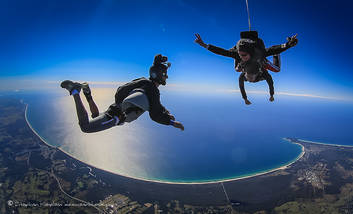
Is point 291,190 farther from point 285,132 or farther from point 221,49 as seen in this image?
point 285,132

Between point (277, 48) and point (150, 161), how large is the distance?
59.4 m

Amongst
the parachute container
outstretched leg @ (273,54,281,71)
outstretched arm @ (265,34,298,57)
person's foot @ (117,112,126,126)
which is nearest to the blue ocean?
outstretched leg @ (273,54,281,71)

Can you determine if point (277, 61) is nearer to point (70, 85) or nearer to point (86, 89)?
point (86, 89)

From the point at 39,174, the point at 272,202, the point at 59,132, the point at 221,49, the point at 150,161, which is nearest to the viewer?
the point at 221,49

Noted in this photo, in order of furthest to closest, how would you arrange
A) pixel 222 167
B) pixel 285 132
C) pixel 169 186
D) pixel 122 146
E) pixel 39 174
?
pixel 285 132 → pixel 122 146 → pixel 222 167 → pixel 39 174 → pixel 169 186

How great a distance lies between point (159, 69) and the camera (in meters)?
2.48

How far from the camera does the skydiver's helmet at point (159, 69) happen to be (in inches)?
97.0

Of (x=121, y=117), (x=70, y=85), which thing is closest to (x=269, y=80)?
(x=121, y=117)

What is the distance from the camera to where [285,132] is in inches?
3669

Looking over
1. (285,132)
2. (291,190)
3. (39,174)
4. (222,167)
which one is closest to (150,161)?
(222,167)

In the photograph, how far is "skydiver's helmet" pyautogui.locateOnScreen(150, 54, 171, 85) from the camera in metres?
2.46

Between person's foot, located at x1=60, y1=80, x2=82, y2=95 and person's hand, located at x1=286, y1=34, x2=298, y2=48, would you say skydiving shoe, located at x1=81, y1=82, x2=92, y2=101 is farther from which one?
person's hand, located at x1=286, y1=34, x2=298, y2=48

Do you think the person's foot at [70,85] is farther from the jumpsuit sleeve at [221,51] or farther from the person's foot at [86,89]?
the jumpsuit sleeve at [221,51]

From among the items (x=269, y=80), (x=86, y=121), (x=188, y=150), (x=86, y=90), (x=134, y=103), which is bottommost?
(x=188, y=150)
